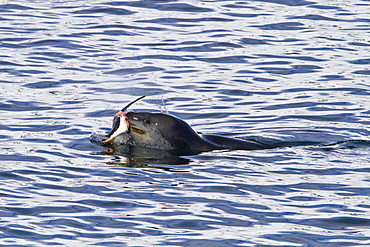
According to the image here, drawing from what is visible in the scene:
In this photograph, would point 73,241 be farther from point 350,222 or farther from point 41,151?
point 41,151

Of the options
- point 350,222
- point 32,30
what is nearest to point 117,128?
point 350,222

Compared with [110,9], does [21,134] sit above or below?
below

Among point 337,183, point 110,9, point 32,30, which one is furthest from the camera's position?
point 110,9

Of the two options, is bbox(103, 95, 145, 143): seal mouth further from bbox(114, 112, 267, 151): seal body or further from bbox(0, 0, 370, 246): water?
bbox(0, 0, 370, 246): water

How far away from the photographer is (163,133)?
35.2ft

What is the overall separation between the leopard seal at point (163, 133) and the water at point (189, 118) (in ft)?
0.76

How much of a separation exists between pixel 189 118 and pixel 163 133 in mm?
1966

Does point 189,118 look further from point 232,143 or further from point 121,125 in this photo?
point 121,125

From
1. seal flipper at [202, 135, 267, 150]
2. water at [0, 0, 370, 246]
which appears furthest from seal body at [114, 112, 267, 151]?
water at [0, 0, 370, 246]

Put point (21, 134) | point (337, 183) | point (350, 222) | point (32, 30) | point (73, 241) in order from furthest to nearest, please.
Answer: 1. point (32, 30)
2. point (21, 134)
3. point (337, 183)
4. point (350, 222)
5. point (73, 241)

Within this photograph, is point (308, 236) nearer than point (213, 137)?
Yes

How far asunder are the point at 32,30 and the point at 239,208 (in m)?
11.3

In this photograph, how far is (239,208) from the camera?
839 centimetres

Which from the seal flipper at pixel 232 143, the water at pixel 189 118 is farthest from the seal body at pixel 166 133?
the water at pixel 189 118
